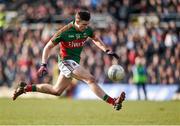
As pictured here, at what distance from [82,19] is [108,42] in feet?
61.0

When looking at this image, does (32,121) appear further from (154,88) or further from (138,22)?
(138,22)

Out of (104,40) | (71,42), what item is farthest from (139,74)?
(71,42)

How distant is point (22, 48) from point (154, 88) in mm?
7990

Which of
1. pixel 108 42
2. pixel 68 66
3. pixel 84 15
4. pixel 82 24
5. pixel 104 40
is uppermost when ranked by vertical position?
pixel 104 40

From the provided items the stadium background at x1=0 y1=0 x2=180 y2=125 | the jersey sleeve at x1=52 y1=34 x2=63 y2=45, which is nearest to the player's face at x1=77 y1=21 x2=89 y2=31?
the jersey sleeve at x1=52 y1=34 x2=63 y2=45

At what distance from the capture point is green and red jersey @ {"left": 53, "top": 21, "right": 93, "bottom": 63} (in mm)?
Result: 16031

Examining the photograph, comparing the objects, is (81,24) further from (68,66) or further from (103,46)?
(68,66)

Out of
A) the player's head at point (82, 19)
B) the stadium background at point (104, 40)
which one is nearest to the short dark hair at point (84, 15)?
the player's head at point (82, 19)

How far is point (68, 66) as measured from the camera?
1600 cm

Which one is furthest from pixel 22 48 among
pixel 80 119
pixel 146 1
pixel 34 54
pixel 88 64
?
pixel 80 119

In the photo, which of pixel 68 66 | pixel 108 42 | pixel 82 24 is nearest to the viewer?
pixel 82 24

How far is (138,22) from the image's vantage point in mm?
35750

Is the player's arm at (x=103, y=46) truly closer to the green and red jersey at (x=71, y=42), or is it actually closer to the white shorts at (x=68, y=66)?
the green and red jersey at (x=71, y=42)

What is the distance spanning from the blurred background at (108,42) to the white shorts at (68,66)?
577 inches
